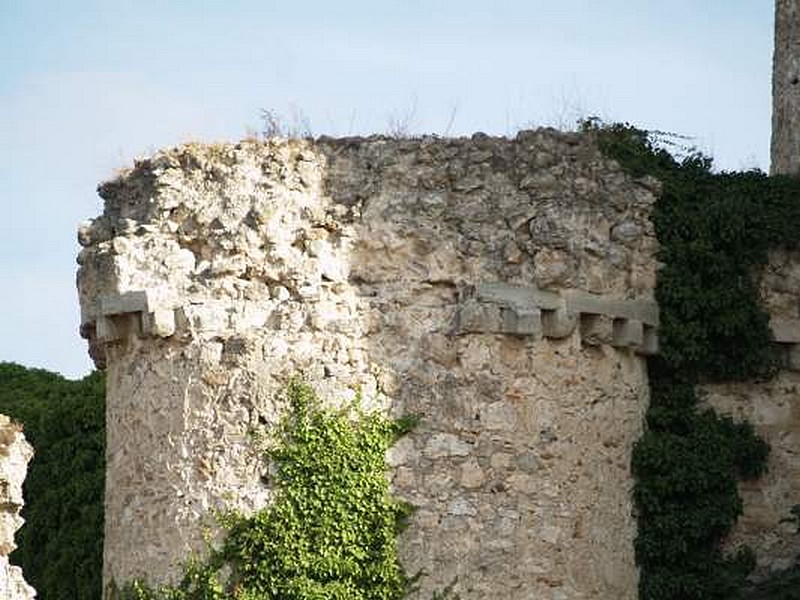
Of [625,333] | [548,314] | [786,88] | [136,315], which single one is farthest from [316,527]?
[786,88]

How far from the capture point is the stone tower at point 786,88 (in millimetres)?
18859

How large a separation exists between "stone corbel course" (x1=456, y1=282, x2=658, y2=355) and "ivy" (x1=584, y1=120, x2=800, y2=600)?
1.67ft

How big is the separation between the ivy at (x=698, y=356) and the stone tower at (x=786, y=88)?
254 centimetres

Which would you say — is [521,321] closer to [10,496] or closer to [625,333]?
[625,333]

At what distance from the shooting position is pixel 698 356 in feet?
52.4

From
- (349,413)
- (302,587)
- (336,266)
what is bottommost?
(302,587)

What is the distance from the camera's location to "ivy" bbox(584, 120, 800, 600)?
1562cm

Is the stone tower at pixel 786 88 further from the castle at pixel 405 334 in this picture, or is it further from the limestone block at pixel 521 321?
the limestone block at pixel 521 321

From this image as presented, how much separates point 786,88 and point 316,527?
23.1 feet

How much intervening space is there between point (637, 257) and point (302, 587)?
3608mm

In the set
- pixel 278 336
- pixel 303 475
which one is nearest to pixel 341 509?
pixel 303 475

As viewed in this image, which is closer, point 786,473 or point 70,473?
point 786,473

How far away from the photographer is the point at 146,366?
49.5ft

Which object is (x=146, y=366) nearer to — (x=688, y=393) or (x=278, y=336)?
(x=278, y=336)
